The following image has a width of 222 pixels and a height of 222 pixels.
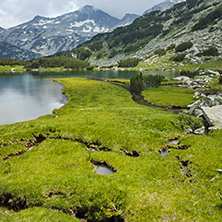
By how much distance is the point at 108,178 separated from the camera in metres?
14.4

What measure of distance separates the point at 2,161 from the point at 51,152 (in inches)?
216

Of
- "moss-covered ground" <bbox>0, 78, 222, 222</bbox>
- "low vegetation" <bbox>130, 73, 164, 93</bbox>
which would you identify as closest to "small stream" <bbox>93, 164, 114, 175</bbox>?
"moss-covered ground" <bbox>0, 78, 222, 222</bbox>

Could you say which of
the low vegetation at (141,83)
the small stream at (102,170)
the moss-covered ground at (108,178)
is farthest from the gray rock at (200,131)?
the low vegetation at (141,83)

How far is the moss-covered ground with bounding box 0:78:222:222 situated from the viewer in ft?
36.1

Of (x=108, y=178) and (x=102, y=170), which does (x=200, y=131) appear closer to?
(x=102, y=170)

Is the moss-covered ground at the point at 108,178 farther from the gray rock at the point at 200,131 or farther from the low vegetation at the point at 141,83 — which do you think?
the low vegetation at the point at 141,83

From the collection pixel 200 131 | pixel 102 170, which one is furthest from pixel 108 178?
pixel 200 131

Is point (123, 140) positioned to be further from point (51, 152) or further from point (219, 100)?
point (219, 100)

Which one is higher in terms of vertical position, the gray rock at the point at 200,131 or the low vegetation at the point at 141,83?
the low vegetation at the point at 141,83

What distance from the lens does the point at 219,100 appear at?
38938 millimetres

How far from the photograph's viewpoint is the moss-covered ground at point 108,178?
36.1 feet

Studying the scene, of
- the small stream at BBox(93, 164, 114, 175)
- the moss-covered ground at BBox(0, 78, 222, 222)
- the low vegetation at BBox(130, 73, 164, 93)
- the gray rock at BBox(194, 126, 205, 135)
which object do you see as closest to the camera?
the moss-covered ground at BBox(0, 78, 222, 222)

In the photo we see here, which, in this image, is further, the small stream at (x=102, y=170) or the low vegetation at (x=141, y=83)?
the low vegetation at (x=141, y=83)

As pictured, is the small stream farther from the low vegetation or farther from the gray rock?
the low vegetation
